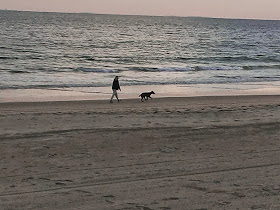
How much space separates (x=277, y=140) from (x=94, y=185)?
5122 mm

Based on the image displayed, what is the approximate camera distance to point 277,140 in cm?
1047

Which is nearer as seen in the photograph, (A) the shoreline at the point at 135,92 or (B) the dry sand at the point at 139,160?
(B) the dry sand at the point at 139,160

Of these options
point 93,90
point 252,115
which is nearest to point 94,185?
point 252,115

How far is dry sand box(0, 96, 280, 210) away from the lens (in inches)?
255

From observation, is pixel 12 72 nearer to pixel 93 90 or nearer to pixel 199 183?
pixel 93 90

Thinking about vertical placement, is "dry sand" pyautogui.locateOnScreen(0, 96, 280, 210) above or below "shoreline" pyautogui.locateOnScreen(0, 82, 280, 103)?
below

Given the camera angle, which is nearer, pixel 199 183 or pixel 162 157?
pixel 199 183

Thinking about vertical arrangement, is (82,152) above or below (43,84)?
below

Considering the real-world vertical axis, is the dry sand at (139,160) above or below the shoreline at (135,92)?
below

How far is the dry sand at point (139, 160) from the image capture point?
6469mm

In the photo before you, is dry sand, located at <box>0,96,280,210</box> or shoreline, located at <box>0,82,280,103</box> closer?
dry sand, located at <box>0,96,280,210</box>

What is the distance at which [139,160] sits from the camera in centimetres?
852

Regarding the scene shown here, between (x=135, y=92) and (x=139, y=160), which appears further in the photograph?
(x=135, y=92)

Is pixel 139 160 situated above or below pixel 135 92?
below
